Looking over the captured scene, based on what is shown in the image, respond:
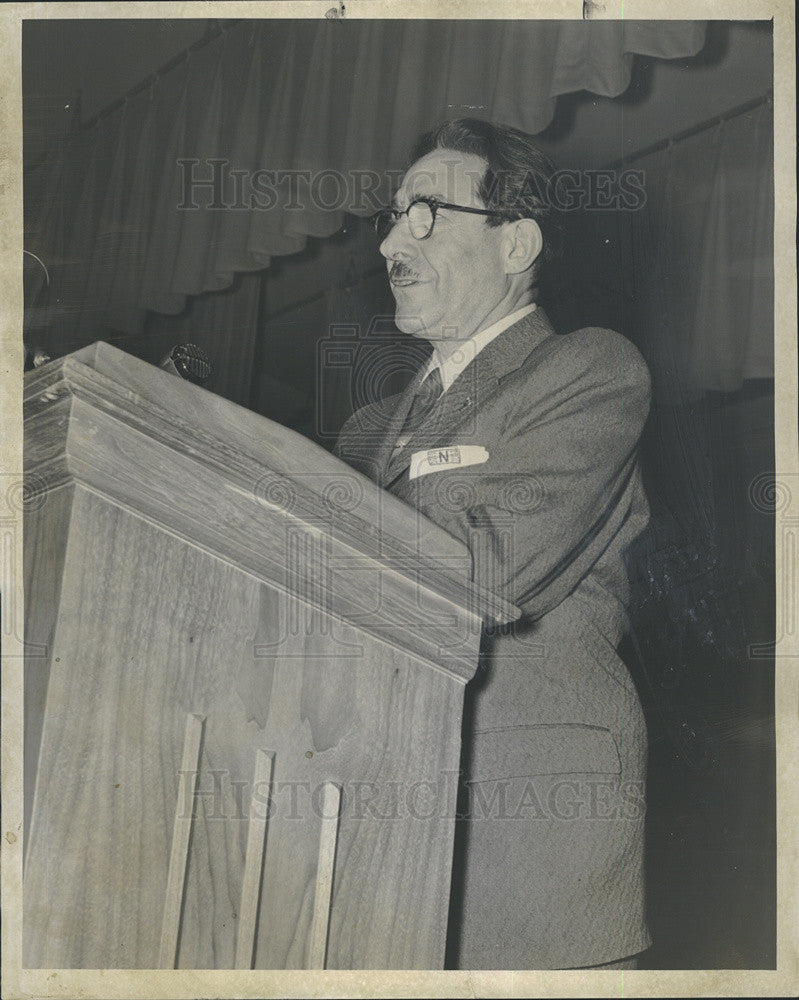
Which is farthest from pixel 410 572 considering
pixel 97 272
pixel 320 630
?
pixel 97 272

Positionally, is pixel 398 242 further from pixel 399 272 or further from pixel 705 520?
pixel 705 520

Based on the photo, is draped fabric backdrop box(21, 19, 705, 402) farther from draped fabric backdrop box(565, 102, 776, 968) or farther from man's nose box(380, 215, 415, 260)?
draped fabric backdrop box(565, 102, 776, 968)

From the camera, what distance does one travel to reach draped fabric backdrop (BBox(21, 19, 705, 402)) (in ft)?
5.88

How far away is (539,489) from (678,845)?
516 mm

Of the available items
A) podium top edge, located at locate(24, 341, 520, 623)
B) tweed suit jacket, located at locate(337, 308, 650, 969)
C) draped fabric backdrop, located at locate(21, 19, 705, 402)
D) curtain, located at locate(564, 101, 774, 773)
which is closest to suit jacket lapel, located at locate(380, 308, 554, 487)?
tweed suit jacket, located at locate(337, 308, 650, 969)

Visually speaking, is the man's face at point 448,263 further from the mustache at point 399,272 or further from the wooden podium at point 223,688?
the wooden podium at point 223,688

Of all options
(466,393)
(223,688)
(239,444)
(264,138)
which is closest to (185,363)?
(239,444)

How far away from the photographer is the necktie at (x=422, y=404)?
1715 millimetres

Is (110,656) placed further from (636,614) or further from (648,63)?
(648,63)

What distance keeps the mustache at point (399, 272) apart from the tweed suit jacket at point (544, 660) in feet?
0.55

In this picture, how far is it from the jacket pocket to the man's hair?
620mm

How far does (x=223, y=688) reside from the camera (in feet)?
3.97

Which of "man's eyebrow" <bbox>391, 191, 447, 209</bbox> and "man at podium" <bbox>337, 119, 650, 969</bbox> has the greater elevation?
"man's eyebrow" <bbox>391, 191, 447, 209</bbox>

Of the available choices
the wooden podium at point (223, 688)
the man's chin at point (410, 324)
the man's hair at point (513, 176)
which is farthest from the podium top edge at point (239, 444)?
the man's hair at point (513, 176)
